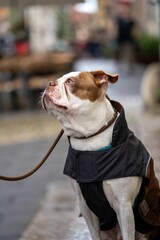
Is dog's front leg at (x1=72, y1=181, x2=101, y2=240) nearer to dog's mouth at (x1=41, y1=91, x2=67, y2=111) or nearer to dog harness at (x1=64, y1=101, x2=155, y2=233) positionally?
dog harness at (x1=64, y1=101, x2=155, y2=233)

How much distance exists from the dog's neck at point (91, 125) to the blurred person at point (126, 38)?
19833 mm

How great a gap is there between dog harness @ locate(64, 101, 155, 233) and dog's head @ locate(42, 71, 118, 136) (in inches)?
7.4

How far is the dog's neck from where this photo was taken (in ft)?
11.3

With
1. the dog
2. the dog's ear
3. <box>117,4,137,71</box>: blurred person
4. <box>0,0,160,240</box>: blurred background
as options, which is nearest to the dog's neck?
the dog

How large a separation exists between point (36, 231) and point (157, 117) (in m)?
5.03

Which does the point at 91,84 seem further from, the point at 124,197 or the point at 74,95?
the point at 124,197

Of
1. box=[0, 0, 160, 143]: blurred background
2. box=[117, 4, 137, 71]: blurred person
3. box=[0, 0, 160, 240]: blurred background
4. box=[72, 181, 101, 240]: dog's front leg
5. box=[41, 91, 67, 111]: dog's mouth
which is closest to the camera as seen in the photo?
box=[41, 91, 67, 111]: dog's mouth

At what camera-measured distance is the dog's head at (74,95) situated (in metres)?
3.42

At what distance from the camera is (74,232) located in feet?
15.4

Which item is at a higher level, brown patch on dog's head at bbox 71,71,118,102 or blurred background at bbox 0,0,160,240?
brown patch on dog's head at bbox 71,71,118,102

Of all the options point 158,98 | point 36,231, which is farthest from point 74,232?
point 158,98

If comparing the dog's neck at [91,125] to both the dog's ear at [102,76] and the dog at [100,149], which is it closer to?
the dog at [100,149]

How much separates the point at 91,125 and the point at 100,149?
14 cm

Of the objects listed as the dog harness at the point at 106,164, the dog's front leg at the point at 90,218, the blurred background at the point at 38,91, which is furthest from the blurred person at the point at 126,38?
the dog harness at the point at 106,164
